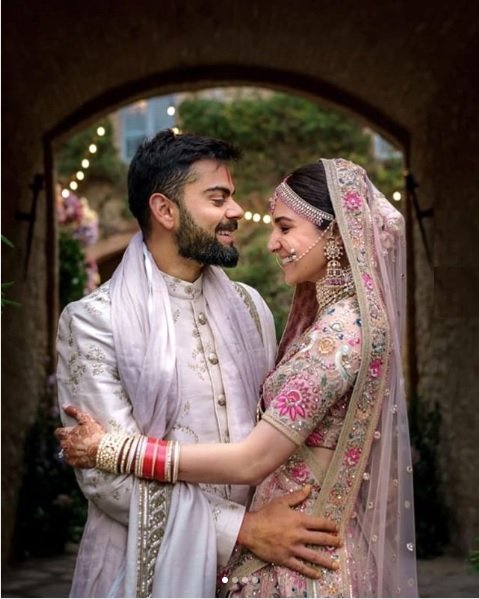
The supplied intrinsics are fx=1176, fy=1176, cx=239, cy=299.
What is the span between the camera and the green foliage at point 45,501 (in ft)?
25.7

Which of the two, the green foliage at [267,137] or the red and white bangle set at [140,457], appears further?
the green foliage at [267,137]

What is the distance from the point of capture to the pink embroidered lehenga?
2.76 meters

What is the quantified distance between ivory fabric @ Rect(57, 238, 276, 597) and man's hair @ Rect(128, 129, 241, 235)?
0.14 meters

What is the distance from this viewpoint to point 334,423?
111 inches

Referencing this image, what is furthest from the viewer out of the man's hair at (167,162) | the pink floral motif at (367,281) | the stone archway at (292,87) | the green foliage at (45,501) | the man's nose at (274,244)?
the green foliage at (45,501)

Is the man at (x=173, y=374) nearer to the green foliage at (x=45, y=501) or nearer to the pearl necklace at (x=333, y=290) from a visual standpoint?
the pearl necklace at (x=333, y=290)

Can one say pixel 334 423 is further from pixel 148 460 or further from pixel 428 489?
pixel 428 489

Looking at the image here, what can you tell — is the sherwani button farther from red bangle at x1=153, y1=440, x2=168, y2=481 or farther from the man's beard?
red bangle at x1=153, y1=440, x2=168, y2=481

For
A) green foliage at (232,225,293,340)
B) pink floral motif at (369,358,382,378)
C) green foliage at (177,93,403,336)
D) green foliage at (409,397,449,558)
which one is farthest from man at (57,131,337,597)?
green foliage at (177,93,403,336)

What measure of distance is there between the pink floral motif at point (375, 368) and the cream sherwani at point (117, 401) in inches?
15.8

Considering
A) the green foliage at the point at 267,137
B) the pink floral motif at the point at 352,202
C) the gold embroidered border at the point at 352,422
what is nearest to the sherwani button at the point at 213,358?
the gold embroidered border at the point at 352,422

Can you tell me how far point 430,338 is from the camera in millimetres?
8102

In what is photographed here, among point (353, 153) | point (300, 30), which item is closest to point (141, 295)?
point (300, 30)

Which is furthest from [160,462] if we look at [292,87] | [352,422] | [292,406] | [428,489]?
[292,87]
